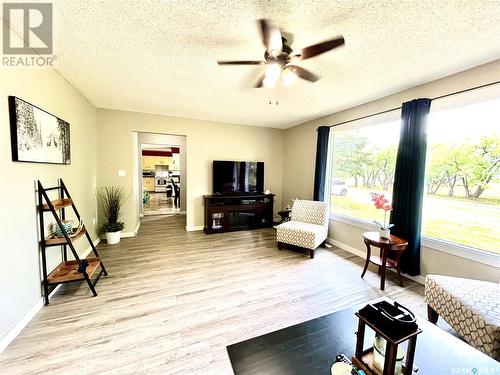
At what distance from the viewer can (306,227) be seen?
3.52m

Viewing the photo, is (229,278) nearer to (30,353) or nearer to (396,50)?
(30,353)

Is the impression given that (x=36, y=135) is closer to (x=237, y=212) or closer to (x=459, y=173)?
(x=237, y=212)

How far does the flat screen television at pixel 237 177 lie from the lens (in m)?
4.70

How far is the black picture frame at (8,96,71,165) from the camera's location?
167 cm

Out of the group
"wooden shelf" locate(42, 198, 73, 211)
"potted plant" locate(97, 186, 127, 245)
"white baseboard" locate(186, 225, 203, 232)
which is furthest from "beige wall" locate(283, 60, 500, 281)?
"wooden shelf" locate(42, 198, 73, 211)

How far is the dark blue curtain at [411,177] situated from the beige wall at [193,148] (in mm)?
3070

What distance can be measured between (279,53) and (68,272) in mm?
3148

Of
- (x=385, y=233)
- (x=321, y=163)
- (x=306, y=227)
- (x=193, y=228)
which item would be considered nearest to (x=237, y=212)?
(x=193, y=228)

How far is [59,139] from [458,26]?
4.00m

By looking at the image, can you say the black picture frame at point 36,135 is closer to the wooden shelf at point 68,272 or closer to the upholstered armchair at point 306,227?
the wooden shelf at point 68,272

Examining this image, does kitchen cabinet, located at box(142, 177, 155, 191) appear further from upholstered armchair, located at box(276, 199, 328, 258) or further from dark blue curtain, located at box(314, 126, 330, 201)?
dark blue curtain, located at box(314, 126, 330, 201)

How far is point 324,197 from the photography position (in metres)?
4.16

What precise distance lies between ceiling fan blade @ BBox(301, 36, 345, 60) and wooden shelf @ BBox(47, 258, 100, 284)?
3064 millimetres

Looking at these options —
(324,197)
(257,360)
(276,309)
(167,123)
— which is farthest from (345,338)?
(167,123)
